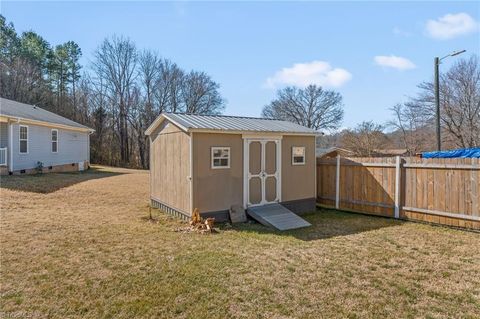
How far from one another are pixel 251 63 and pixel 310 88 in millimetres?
27361

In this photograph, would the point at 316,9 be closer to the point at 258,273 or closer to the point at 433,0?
the point at 433,0

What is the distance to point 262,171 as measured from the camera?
877cm

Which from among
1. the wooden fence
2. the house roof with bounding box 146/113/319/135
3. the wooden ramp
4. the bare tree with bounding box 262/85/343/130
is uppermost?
the bare tree with bounding box 262/85/343/130

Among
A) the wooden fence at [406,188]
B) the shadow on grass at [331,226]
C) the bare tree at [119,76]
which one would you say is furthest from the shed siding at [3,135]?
the bare tree at [119,76]

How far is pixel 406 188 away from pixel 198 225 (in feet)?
18.8

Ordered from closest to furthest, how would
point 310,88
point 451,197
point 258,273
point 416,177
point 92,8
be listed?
point 258,273
point 451,197
point 416,177
point 92,8
point 310,88

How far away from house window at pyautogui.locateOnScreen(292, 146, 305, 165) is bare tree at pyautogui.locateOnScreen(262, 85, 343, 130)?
3210 centimetres

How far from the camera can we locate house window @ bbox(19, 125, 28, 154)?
15.4 metres

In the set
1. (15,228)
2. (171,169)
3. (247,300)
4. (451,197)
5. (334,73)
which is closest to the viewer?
(247,300)

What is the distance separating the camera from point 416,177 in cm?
821

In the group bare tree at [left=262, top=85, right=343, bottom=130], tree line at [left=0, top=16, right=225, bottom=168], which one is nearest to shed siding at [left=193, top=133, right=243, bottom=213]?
tree line at [left=0, top=16, right=225, bottom=168]

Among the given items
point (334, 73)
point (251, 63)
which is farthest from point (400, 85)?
point (251, 63)

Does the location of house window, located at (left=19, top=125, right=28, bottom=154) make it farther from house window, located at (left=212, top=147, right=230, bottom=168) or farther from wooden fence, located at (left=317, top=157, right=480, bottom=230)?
wooden fence, located at (left=317, top=157, right=480, bottom=230)

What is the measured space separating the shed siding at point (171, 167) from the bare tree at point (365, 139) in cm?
2189
